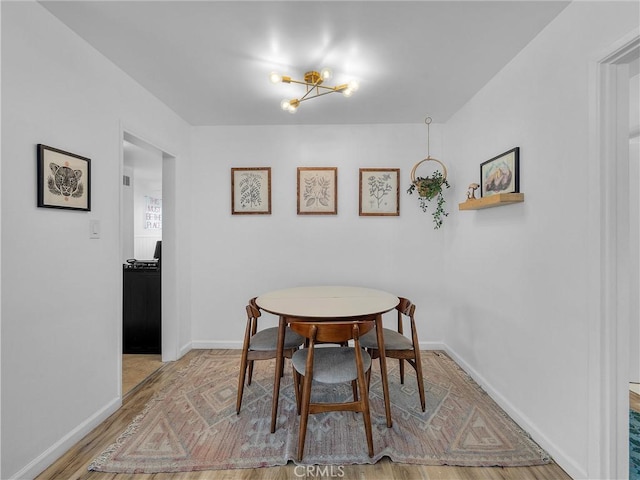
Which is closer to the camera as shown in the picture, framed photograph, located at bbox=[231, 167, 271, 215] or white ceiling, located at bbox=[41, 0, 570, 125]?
white ceiling, located at bbox=[41, 0, 570, 125]

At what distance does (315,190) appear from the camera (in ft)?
10.6

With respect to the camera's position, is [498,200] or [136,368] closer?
[498,200]

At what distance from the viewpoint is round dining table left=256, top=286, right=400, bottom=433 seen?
1.85 m

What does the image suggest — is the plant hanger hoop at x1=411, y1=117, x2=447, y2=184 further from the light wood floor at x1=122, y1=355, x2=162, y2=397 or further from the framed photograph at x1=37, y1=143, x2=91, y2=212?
the light wood floor at x1=122, y1=355, x2=162, y2=397

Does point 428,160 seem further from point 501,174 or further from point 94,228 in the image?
point 94,228

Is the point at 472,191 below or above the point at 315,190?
below

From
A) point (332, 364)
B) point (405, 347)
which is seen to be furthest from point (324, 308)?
point (405, 347)

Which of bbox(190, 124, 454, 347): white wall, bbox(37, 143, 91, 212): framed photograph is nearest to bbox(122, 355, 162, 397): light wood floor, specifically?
bbox(190, 124, 454, 347): white wall

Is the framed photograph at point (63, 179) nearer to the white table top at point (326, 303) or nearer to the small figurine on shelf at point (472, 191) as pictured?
the white table top at point (326, 303)

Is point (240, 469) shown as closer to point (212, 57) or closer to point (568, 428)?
point (568, 428)

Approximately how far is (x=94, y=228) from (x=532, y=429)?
123 inches

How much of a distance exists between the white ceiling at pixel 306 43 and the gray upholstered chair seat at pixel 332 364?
2013 millimetres

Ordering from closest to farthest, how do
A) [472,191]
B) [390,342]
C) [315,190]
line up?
[390,342] → [472,191] → [315,190]

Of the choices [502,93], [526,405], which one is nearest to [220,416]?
[526,405]
